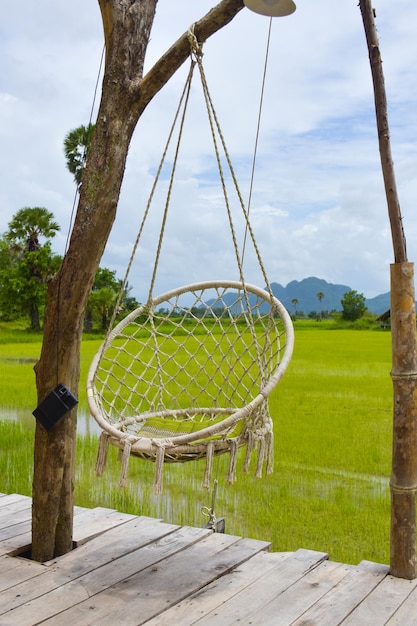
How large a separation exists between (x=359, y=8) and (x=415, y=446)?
1473 mm

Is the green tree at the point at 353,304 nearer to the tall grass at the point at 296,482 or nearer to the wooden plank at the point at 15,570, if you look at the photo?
the tall grass at the point at 296,482

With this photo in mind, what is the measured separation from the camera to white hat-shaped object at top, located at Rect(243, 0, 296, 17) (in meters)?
2.28

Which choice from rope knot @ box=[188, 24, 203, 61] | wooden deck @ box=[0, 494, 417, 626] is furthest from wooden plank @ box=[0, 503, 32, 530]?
rope knot @ box=[188, 24, 203, 61]

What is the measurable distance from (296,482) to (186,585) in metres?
1.94

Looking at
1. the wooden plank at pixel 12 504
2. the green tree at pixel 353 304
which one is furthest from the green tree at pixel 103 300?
the wooden plank at pixel 12 504

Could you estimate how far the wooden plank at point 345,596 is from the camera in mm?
2018

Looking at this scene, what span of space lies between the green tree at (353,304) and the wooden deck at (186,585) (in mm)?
17035

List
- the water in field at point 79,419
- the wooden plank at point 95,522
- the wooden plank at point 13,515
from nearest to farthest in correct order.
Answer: the wooden plank at point 95,522, the wooden plank at point 13,515, the water in field at point 79,419

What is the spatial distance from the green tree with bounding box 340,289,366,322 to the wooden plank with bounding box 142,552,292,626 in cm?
1713

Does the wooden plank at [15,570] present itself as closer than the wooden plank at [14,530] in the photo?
Yes

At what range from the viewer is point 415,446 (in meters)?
2.34

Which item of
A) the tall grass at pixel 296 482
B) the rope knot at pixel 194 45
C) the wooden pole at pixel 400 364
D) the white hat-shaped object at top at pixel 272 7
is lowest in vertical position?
the tall grass at pixel 296 482

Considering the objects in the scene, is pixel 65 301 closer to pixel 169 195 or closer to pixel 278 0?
pixel 169 195

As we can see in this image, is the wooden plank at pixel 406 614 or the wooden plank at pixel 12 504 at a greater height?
the wooden plank at pixel 12 504
